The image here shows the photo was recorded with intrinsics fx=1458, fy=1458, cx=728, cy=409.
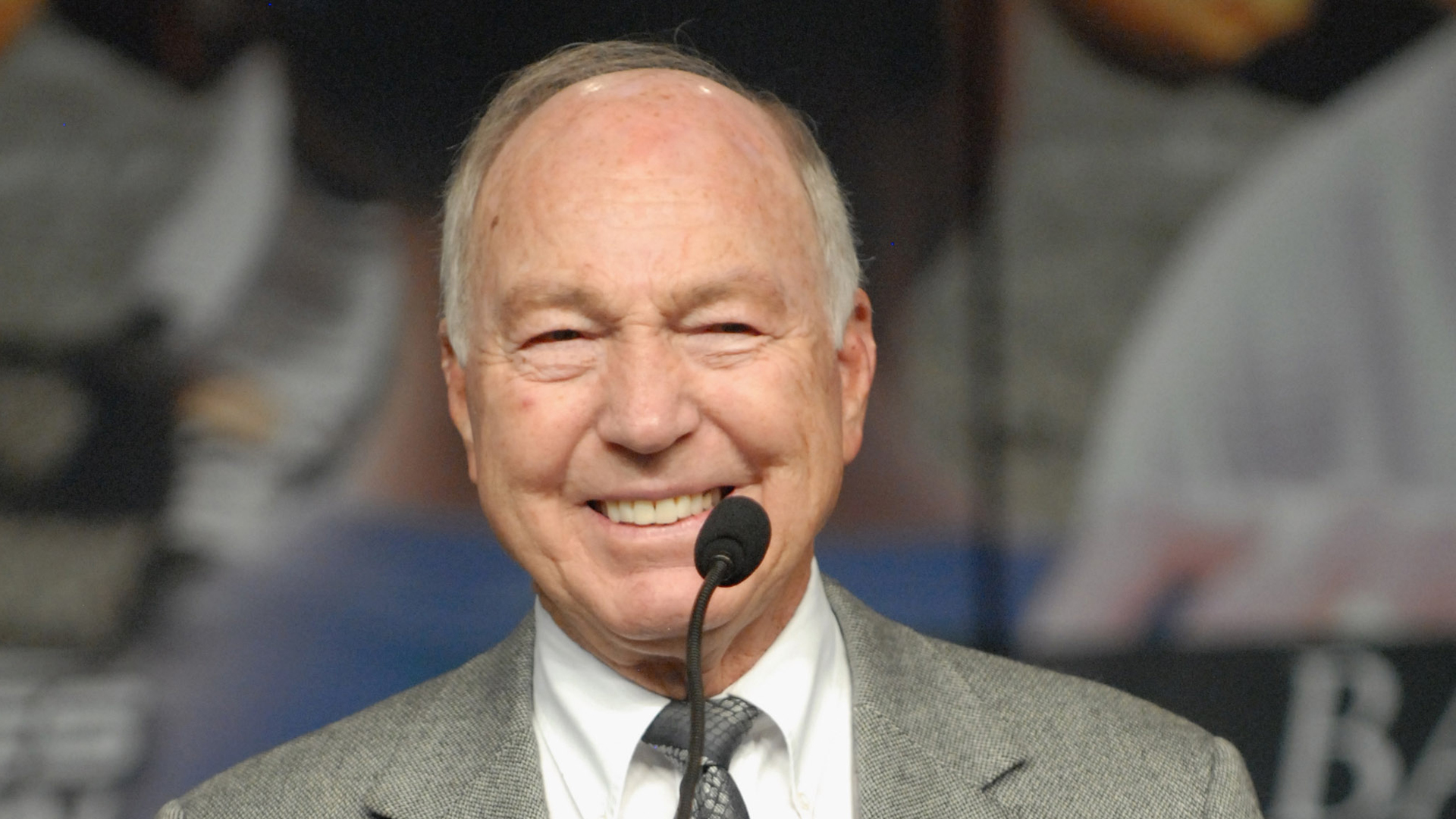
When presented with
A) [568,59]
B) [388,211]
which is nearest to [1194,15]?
[388,211]

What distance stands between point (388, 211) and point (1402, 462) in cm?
221

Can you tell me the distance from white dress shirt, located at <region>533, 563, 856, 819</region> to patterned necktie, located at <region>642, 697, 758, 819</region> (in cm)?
1

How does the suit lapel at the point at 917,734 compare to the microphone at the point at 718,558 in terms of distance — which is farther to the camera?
the suit lapel at the point at 917,734

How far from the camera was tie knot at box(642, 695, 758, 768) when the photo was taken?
1400 mm

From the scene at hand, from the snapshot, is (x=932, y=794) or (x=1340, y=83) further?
(x=1340, y=83)

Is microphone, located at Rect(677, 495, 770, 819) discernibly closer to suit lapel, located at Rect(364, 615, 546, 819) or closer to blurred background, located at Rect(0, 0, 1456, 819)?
suit lapel, located at Rect(364, 615, 546, 819)

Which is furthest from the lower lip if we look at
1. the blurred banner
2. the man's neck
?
the blurred banner

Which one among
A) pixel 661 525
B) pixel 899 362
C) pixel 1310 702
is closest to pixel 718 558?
pixel 661 525

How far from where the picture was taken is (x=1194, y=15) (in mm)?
3125

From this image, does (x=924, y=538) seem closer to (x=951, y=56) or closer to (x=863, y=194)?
(x=863, y=194)

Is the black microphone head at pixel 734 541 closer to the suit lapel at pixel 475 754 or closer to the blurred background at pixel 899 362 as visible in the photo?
the suit lapel at pixel 475 754

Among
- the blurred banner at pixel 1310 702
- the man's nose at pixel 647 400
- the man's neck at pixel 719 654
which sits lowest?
the blurred banner at pixel 1310 702

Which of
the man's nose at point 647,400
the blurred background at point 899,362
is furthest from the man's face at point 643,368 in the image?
the blurred background at point 899,362

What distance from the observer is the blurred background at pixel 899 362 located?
9.60ft
